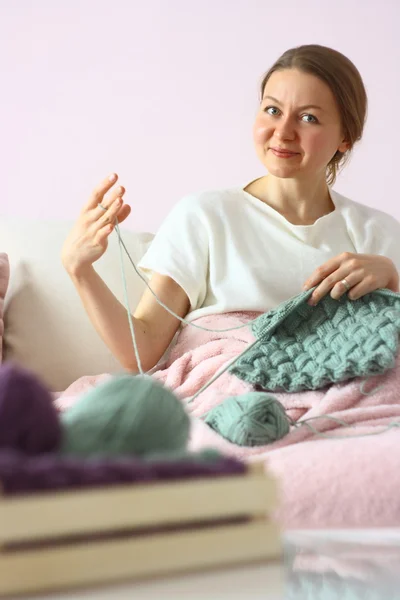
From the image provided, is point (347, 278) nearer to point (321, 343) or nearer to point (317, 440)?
point (321, 343)

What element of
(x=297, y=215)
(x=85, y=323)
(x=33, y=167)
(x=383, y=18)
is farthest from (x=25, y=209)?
(x=383, y=18)

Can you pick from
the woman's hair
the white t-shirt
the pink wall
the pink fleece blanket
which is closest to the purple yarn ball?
the pink fleece blanket

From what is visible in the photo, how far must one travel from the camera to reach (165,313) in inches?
66.2

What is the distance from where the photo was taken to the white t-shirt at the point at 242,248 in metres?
1.69

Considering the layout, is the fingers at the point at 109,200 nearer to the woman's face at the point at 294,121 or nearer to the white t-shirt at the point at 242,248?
the white t-shirt at the point at 242,248

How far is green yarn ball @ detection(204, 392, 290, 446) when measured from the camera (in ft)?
3.52

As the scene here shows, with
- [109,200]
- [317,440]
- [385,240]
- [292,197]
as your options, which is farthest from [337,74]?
[317,440]

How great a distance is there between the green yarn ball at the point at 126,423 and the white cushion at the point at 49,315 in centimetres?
114

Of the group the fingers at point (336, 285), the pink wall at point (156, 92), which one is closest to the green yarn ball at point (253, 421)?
→ the fingers at point (336, 285)

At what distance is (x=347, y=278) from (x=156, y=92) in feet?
3.90

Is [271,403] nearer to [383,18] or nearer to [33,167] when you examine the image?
[33,167]

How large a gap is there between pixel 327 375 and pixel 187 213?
1.93ft

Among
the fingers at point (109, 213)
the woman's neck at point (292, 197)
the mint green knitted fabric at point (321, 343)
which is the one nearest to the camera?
the mint green knitted fabric at point (321, 343)

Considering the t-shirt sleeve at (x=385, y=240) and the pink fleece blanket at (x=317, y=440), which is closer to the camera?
the pink fleece blanket at (x=317, y=440)
